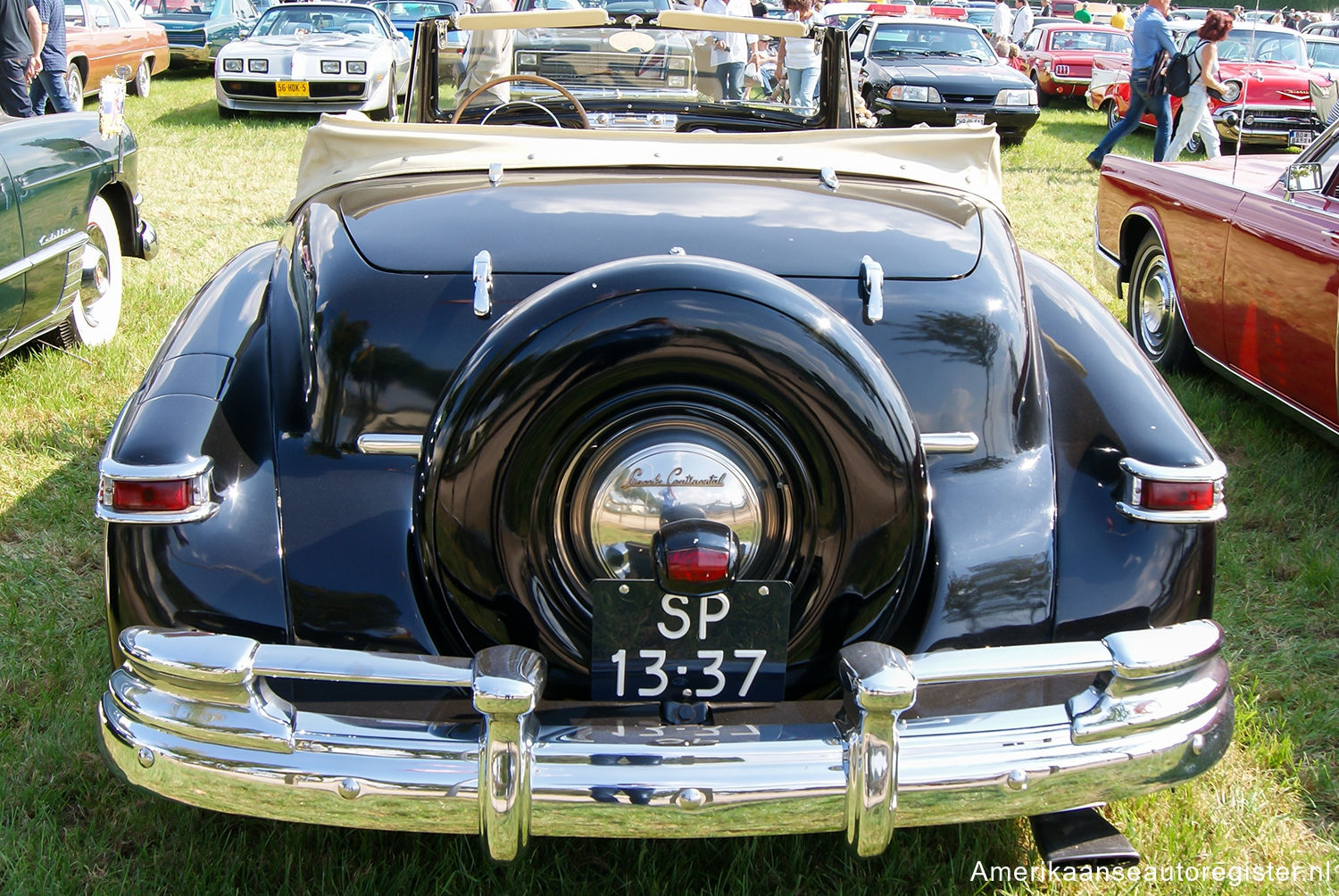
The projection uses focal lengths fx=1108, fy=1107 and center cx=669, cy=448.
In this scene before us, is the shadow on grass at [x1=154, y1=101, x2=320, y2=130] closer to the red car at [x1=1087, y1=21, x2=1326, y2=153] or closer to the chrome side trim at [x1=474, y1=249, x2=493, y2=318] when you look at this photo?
the red car at [x1=1087, y1=21, x2=1326, y2=153]

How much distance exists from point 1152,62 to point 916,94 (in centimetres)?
300

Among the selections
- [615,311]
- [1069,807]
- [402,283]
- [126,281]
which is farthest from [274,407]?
[126,281]

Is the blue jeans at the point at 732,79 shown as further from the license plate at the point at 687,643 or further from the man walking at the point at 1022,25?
the man walking at the point at 1022,25

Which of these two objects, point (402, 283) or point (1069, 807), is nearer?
point (1069, 807)

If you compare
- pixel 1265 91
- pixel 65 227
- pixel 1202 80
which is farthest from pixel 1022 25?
pixel 65 227

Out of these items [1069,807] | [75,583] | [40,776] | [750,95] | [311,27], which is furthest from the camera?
[311,27]

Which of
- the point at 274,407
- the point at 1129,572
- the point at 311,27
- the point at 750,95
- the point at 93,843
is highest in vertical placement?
the point at 311,27

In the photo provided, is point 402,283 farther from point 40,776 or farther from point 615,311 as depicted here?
point 40,776

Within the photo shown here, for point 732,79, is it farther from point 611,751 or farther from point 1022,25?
point 1022,25

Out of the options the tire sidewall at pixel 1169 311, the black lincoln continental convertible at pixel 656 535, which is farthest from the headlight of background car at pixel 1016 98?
the black lincoln continental convertible at pixel 656 535

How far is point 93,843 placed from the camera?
2297mm

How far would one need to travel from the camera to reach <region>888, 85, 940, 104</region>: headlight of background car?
41.8 ft

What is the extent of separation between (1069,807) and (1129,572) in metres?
0.49

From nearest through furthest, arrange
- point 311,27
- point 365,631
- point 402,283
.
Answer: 1. point 365,631
2. point 402,283
3. point 311,27
